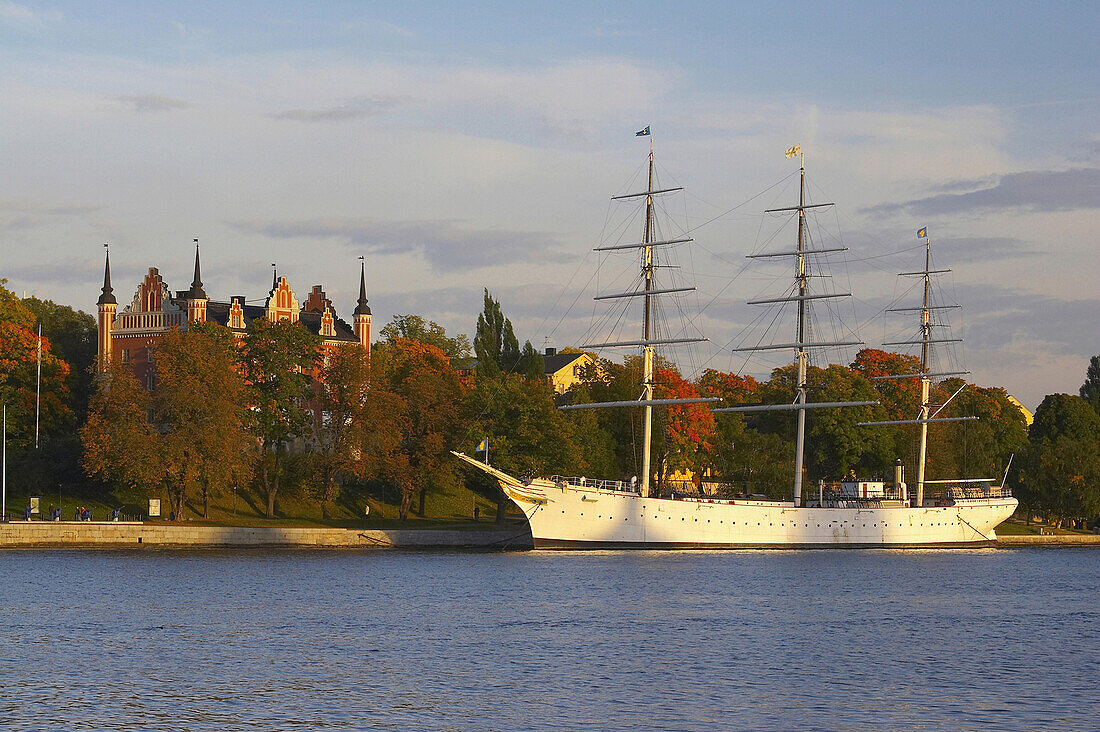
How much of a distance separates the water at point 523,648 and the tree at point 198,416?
38.3ft

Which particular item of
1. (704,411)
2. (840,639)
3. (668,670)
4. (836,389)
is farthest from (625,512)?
(668,670)

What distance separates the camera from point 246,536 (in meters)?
83.9

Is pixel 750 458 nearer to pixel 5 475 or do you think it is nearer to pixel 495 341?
pixel 495 341

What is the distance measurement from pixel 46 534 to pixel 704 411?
5271cm

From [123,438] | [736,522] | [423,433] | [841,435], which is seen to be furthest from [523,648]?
[841,435]

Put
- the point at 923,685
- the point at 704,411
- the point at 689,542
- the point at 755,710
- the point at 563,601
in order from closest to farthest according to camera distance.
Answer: the point at 755,710 → the point at 923,685 → the point at 563,601 → the point at 689,542 → the point at 704,411

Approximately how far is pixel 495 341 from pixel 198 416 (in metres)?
32.8

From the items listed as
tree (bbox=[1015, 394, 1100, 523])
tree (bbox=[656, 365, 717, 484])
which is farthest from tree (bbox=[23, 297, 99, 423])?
tree (bbox=[1015, 394, 1100, 523])

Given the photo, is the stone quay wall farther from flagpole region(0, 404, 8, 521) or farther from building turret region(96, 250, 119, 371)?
building turret region(96, 250, 119, 371)

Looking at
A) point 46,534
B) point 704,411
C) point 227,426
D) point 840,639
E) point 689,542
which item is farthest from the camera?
point 704,411

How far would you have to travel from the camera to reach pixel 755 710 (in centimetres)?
3375

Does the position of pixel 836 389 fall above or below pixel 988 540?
above

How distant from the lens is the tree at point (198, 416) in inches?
3420

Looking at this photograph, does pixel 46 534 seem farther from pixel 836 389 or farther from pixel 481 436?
pixel 836 389
